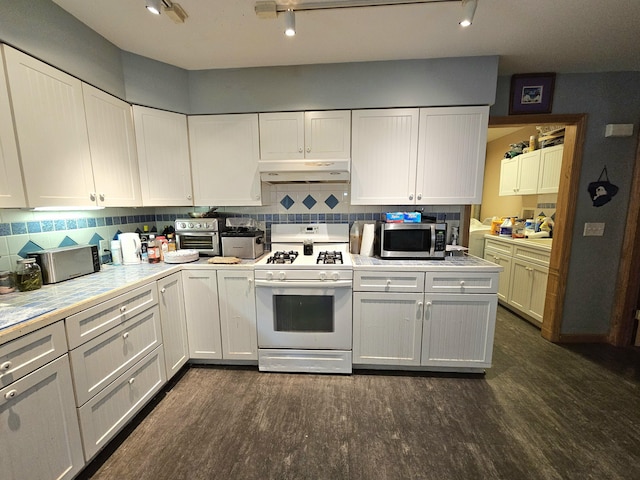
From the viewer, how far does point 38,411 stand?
1.07 m

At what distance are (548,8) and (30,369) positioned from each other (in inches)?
124

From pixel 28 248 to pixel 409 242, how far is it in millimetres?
2619

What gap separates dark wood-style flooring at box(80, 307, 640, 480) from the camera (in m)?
1.36

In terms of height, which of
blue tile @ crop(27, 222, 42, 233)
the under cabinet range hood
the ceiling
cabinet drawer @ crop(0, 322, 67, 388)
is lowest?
cabinet drawer @ crop(0, 322, 67, 388)

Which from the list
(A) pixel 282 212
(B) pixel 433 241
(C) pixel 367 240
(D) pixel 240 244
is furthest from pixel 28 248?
(B) pixel 433 241

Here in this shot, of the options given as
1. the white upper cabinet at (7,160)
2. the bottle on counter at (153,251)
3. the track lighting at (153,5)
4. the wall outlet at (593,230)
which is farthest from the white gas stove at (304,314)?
the wall outlet at (593,230)

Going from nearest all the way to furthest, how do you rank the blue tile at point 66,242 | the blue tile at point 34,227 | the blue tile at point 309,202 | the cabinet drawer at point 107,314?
the cabinet drawer at point 107,314 → the blue tile at point 34,227 → the blue tile at point 66,242 → the blue tile at point 309,202

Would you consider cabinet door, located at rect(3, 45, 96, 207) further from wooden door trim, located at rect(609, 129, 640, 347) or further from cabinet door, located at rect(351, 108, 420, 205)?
wooden door trim, located at rect(609, 129, 640, 347)

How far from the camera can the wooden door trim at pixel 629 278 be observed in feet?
7.52

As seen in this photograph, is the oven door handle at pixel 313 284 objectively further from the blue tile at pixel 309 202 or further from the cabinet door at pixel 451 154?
the cabinet door at pixel 451 154

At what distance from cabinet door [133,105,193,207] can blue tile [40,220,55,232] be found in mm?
564

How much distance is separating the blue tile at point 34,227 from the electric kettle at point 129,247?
44 centimetres

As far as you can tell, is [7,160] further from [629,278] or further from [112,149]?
[629,278]

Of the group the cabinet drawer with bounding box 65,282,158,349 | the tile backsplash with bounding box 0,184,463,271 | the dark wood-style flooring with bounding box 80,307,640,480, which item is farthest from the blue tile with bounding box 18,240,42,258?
the dark wood-style flooring with bounding box 80,307,640,480
